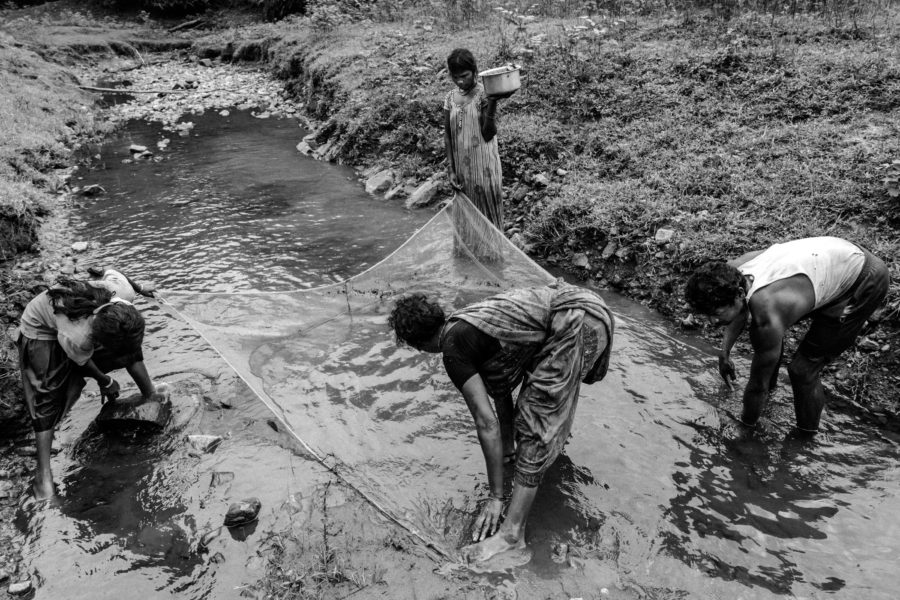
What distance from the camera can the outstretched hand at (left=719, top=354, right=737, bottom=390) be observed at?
12.8 feet

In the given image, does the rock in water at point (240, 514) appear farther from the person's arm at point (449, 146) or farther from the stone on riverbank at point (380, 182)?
the stone on riverbank at point (380, 182)

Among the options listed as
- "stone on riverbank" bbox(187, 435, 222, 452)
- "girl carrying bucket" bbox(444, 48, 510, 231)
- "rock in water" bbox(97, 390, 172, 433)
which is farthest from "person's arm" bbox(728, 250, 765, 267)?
"rock in water" bbox(97, 390, 172, 433)

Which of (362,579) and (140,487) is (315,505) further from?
(140,487)

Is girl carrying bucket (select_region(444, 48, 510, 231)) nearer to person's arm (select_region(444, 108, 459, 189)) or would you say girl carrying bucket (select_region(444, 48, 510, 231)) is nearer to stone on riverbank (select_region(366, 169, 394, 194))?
person's arm (select_region(444, 108, 459, 189))

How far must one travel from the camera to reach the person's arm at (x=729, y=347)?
3.68 meters

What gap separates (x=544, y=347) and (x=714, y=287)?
965 mm

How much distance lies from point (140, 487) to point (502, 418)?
2.26 metres

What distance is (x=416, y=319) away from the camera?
9.23 ft

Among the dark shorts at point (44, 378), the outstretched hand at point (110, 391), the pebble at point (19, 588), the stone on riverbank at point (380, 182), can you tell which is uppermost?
the stone on riverbank at point (380, 182)

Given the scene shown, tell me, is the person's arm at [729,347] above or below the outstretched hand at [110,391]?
above

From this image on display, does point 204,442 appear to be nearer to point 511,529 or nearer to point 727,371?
point 511,529

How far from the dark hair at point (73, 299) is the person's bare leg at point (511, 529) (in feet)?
8.92

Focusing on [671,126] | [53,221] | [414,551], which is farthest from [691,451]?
[53,221]

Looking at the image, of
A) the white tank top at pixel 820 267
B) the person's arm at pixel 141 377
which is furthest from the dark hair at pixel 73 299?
the white tank top at pixel 820 267
